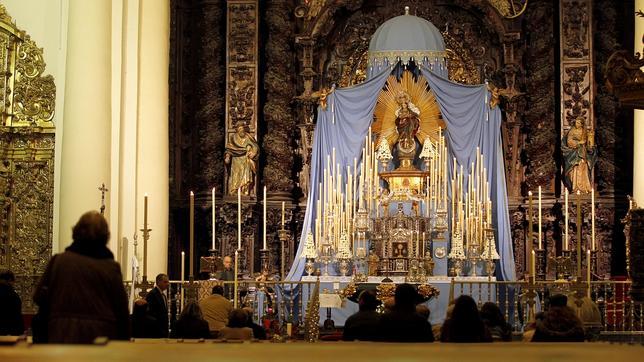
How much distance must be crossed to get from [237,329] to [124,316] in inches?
173

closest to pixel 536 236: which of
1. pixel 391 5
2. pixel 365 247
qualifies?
pixel 365 247

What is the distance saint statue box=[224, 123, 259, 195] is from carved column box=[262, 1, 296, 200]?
16.8 inches

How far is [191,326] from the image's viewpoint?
13.2 meters

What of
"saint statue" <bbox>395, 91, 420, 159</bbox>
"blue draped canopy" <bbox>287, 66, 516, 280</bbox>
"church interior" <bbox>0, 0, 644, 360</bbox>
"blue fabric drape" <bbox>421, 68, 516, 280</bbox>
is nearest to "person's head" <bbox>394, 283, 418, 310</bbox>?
"church interior" <bbox>0, 0, 644, 360</bbox>

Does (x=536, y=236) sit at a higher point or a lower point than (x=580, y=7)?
lower

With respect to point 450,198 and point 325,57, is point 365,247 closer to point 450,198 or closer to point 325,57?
point 450,198

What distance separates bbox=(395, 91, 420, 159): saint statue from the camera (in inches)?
941

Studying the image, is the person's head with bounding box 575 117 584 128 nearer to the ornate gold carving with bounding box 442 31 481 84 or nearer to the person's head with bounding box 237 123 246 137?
the ornate gold carving with bounding box 442 31 481 84

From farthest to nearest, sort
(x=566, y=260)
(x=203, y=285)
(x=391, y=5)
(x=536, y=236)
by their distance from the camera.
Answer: (x=391, y=5) < (x=536, y=236) < (x=203, y=285) < (x=566, y=260)

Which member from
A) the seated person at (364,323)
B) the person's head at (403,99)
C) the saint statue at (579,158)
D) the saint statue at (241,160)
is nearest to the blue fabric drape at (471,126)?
the person's head at (403,99)

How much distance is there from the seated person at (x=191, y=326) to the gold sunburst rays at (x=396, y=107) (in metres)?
11.5

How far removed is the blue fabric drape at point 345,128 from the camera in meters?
23.8

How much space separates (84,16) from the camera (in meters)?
19.0

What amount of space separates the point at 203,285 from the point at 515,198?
854 cm
